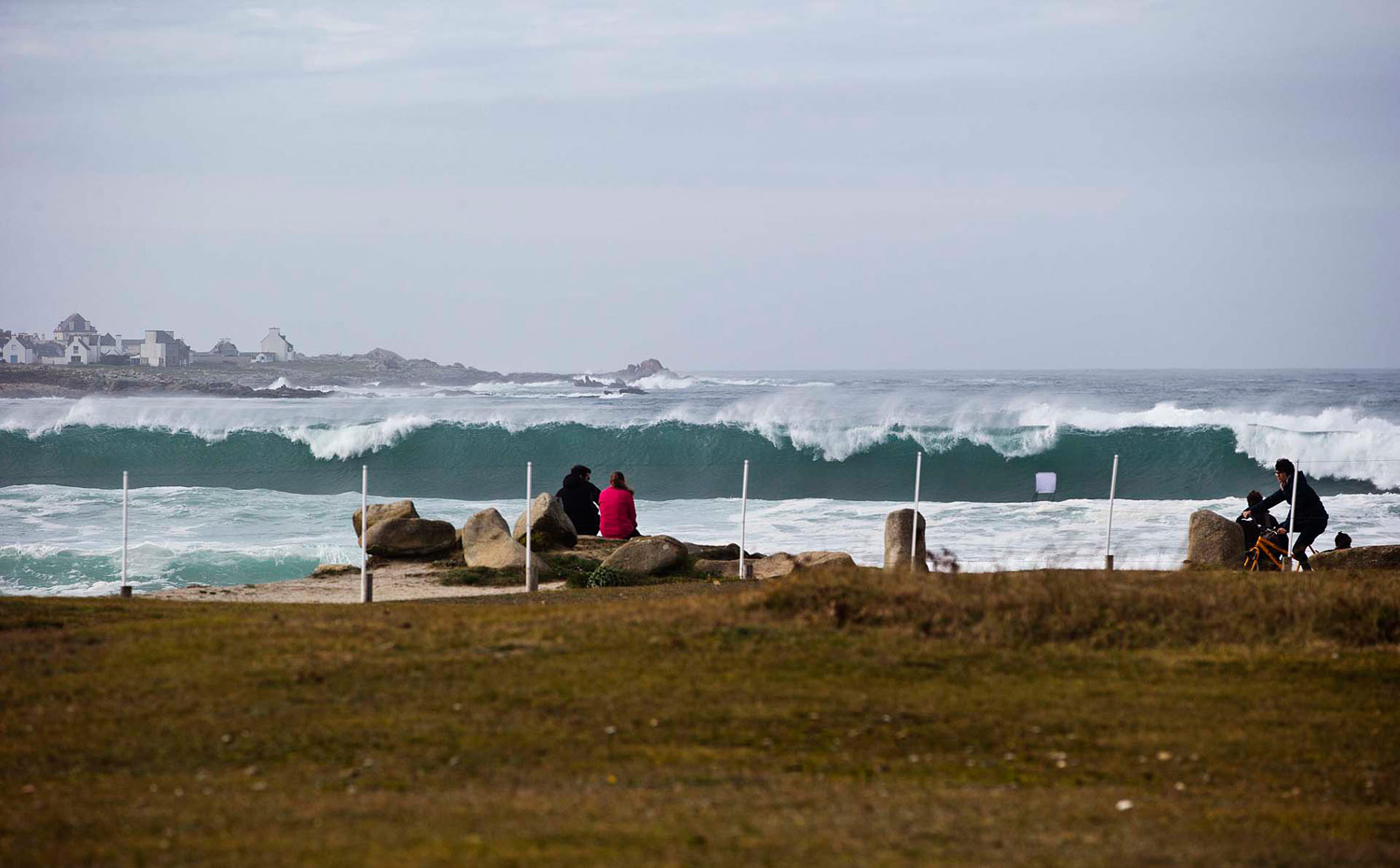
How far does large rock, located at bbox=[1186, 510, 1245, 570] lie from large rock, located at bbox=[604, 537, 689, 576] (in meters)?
6.29

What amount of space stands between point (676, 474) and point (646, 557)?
20.6 meters

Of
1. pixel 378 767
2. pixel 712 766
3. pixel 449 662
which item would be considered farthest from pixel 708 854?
pixel 449 662

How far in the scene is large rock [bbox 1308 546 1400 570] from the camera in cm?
1505

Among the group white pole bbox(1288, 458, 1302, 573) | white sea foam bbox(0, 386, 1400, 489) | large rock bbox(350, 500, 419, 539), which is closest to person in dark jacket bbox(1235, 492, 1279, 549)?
white pole bbox(1288, 458, 1302, 573)

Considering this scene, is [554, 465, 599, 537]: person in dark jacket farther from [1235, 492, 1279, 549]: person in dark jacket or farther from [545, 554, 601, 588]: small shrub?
[1235, 492, 1279, 549]: person in dark jacket

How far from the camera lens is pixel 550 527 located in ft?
58.0

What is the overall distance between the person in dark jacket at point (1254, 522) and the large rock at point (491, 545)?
8657mm

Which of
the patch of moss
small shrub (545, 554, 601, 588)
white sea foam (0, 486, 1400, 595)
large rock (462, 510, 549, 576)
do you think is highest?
large rock (462, 510, 549, 576)

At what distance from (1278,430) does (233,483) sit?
96.3ft

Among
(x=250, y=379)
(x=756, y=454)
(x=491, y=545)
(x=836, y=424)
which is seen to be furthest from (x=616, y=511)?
(x=250, y=379)

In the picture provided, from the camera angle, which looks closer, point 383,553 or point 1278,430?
point 383,553

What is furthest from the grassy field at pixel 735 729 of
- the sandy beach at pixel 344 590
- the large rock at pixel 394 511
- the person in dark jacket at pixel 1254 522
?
the large rock at pixel 394 511

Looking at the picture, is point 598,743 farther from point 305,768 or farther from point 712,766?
point 305,768

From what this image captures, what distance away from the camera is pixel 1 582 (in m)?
19.4
